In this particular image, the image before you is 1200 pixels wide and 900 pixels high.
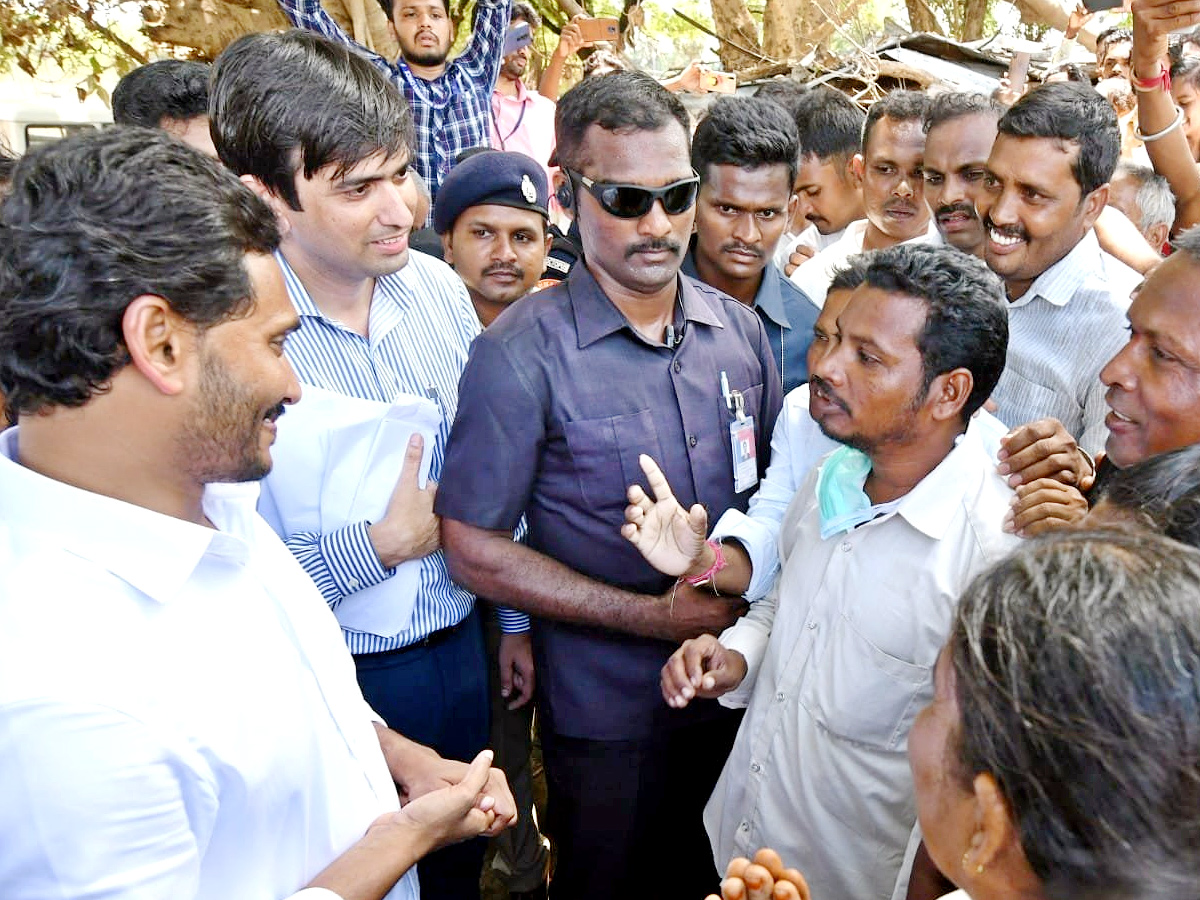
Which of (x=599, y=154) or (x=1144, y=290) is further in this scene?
(x=599, y=154)

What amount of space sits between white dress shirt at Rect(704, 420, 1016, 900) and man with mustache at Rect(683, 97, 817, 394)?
41.6 inches

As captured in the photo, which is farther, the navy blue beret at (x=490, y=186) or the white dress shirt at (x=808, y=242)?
the white dress shirt at (x=808, y=242)

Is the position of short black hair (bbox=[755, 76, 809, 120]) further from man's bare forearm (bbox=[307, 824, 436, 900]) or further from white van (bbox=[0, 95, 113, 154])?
white van (bbox=[0, 95, 113, 154])

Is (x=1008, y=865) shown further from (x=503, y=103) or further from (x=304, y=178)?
(x=503, y=103)

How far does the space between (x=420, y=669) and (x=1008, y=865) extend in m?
1.56

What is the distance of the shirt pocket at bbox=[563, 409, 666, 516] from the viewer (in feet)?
7.30

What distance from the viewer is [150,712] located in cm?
110

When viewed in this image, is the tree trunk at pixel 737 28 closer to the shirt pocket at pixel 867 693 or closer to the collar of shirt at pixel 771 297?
the collar of shirt at pixel 771 297

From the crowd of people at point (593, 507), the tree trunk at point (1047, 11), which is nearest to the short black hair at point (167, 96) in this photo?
the crowd of people at point (593, 507)

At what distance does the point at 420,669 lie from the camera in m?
2.29

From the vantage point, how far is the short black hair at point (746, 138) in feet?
9.67

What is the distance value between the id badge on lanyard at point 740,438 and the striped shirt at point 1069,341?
0.85 meters

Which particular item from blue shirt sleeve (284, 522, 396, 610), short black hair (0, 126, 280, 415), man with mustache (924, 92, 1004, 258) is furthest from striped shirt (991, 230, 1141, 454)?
short black hair (0, 126, 280, 415)

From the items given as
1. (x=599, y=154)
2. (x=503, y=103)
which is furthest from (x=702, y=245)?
(x=503, y=103)
